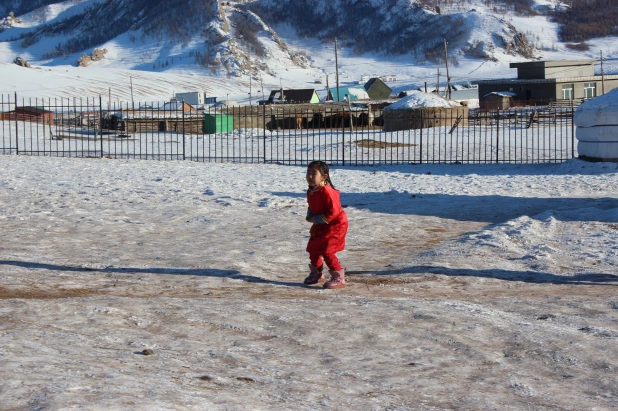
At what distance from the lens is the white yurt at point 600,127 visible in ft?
61.1

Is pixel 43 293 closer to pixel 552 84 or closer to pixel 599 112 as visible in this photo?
pixel 599 112

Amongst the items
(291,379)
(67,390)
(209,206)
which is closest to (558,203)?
(209,206)

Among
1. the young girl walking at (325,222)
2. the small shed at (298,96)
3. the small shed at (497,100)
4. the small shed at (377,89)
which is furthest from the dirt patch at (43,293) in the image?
the small shed at (377,89)

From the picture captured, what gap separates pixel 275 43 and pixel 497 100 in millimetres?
100159

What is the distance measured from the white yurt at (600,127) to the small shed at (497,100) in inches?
1797

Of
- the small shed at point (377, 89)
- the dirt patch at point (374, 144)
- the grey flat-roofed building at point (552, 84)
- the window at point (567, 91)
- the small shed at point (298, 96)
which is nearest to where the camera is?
the dirt patch at point (374, 144)

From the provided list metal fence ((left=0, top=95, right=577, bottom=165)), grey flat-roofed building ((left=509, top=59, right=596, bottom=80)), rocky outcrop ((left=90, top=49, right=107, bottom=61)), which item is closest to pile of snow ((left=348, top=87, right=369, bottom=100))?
grey flat-roofed building ((left=509, top=59, right=596, bottom=80))

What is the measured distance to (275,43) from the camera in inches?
6329

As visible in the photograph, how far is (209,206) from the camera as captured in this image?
13.1m

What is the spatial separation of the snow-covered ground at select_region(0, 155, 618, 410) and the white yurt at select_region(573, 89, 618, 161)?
187 inches

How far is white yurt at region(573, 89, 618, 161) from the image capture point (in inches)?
733

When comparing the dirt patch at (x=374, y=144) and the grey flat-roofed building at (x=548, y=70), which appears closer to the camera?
the dirt patch at (x=374, y=144)

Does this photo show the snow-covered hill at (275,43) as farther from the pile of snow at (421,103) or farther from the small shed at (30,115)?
the pile of snow at (421,103)

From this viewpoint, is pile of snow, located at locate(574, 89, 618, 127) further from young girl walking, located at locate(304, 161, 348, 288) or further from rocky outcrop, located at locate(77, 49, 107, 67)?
rocky outcrop, located at locate(77, 49, 107, 67)
